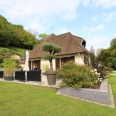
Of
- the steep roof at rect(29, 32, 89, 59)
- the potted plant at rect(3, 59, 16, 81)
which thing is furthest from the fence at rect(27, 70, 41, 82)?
the steep roof at rect(29, 32, 89, 59)

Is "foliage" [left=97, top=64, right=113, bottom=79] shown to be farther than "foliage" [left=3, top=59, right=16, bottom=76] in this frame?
No

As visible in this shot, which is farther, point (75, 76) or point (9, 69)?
point (9, 69)

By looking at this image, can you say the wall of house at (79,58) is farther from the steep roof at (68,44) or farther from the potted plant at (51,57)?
the potted plant at (51,57)

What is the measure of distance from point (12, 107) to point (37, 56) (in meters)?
12.9

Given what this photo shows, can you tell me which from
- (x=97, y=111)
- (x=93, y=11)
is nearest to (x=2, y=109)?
(x=97, y=111)

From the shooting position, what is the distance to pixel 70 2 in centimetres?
927

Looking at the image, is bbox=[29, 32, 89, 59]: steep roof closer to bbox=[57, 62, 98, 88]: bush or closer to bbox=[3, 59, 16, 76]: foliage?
bbox=[3, 59, 16, 76]: foliage

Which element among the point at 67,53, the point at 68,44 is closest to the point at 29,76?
the point at 67,53

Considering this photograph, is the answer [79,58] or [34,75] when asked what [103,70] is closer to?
[34,75]

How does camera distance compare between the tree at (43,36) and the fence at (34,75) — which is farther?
the tree at (43,36)

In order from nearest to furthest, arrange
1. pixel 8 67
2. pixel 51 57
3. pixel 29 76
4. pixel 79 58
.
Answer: pixel 51 57, pixel 29 76, pixel 8 67, pixel 79 58

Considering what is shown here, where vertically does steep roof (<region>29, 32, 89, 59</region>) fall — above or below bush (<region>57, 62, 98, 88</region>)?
above

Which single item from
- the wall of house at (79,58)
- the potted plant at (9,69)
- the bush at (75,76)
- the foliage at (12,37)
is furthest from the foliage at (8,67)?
the foliage at (12,37)

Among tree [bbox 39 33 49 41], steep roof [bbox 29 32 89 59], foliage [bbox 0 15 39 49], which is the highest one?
tree [bbox 39 33 49 41]
